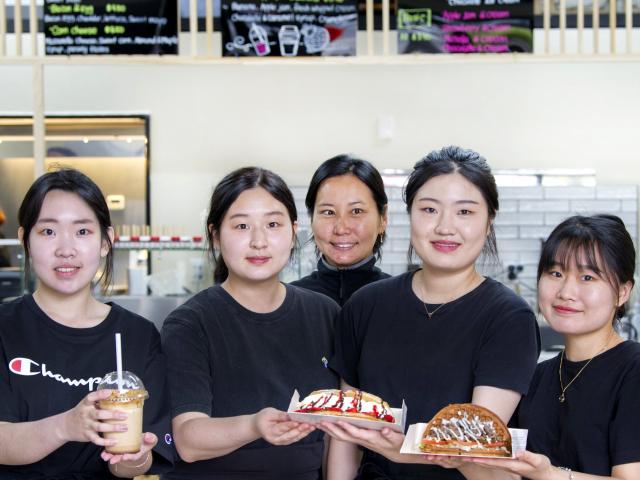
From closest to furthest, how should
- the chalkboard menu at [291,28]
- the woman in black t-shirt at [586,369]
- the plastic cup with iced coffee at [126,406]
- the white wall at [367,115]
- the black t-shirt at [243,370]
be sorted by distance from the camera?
the plastic cup with iced coffee at [126,406], the woman in black t-shirt at [586,369], the black t-shirt at [243,370], the chalkboard menu at [291,28], the white wall at [367,115]

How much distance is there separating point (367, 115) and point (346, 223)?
4.57 m

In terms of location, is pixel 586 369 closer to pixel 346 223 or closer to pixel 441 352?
pixel 441 352

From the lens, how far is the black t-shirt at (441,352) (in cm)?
180

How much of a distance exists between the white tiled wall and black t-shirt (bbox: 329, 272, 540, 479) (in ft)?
15.6

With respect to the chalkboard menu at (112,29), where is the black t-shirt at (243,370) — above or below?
below

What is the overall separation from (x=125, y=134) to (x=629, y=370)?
19.1 ft

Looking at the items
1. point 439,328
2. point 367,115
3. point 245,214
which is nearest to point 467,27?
point 367,115

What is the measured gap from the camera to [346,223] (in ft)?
8.46

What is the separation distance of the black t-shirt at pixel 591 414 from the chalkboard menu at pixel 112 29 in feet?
13.0

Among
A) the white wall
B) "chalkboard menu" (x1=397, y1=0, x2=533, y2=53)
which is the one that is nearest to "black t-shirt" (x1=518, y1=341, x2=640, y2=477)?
"chalkboard menu" (x1=397, y1=0, x2=533, y2=53)

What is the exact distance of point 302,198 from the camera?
268 inches

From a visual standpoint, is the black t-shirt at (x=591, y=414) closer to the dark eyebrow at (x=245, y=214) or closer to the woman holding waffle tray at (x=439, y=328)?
the woman holding waffle tray at (x=439, y=328)

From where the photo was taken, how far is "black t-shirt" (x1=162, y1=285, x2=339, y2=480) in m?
1.90

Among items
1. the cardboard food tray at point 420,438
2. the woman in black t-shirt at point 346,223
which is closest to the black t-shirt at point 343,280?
the woman in black t-shirt at point 346,223
